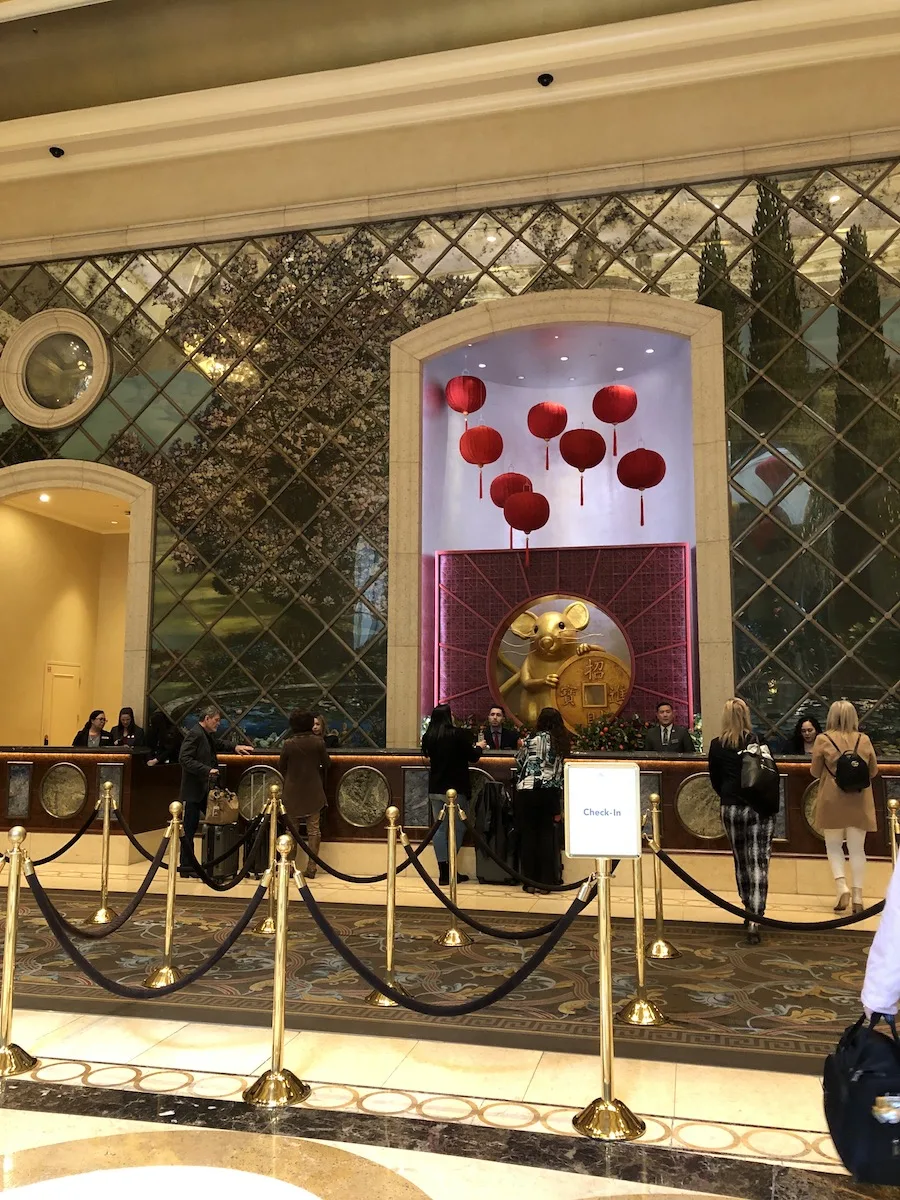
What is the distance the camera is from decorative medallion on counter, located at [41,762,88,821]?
7754 mm

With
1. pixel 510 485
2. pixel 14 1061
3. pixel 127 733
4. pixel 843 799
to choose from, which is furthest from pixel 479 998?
pixel 510 485

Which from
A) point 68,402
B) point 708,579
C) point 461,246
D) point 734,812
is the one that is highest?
point 461,246

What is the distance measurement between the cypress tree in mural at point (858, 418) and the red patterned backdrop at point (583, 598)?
3.14m

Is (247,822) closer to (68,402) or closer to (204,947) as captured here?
(204,947)

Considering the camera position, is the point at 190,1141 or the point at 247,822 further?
the point at 247,822

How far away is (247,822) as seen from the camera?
7.51m

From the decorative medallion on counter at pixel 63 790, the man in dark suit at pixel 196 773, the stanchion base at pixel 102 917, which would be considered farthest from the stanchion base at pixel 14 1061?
the decorative medallion on counter at pixel 63 790

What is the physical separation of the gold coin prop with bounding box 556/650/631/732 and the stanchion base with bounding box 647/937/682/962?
5876 mm

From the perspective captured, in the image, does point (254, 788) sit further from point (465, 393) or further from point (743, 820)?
point (465, 393)

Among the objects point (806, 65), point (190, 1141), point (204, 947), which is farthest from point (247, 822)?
point (806, 65)

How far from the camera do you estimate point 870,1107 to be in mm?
1911

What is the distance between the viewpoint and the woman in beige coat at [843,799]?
18.1 feet

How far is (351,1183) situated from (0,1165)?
3.34ft

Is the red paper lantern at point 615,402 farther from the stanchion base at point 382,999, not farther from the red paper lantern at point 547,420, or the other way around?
the stanchion base at point 382,999
